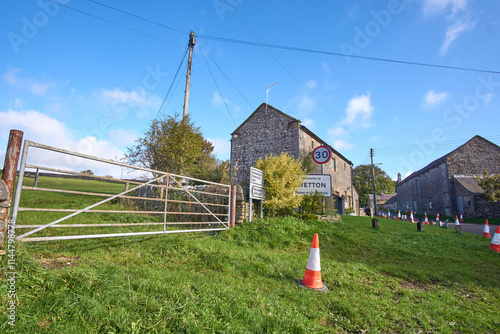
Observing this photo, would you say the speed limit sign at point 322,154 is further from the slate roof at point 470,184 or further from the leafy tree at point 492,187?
the slate roof at point 470,184

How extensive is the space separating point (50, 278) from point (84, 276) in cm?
37

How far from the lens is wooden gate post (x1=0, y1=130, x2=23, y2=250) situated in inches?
120

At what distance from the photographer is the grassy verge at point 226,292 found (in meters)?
2.19

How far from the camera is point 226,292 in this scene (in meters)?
2.93

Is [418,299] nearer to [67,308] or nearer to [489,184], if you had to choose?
[67,308]

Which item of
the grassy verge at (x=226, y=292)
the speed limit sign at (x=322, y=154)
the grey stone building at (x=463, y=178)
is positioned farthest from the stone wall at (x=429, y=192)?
the grassy verge at (x=226, y=292)

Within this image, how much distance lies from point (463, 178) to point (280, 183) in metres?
29.1

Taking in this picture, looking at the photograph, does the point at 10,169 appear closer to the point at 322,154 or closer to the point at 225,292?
the point at 225,292

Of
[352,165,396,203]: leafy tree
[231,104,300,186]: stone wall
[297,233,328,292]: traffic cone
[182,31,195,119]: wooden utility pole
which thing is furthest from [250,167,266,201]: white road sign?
[352,165,396,203]: leafy tree

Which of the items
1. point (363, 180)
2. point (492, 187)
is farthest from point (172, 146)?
point (363, 180)

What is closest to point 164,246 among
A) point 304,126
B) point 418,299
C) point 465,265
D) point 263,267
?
point 263,267

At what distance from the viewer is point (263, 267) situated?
168 inches

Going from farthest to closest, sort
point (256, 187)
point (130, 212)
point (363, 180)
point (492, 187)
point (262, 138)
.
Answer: point (363, 180)
point (492, 187)
point (262, 138)
point (256, 187)
point (130, 212)

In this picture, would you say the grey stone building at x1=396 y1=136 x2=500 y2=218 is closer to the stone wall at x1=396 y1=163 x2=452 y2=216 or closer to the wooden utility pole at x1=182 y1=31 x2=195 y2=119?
the stone wall at x1=396 y1=163 x2=452 y2=216
